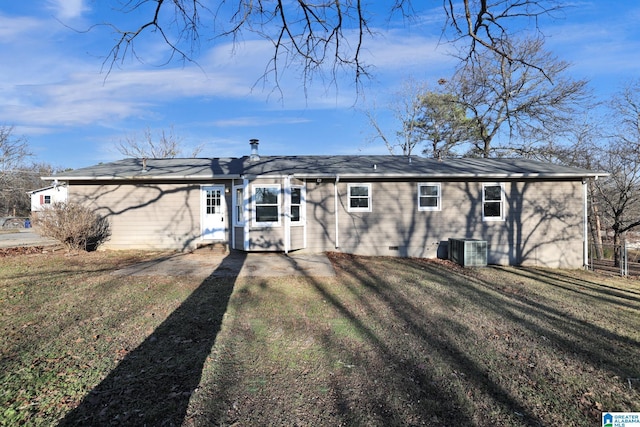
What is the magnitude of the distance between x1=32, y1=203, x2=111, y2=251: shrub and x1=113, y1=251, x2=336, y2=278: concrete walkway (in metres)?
2.72

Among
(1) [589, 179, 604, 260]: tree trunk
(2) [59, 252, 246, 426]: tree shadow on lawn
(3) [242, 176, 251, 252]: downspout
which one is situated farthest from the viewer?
(1) [589, 179, 604, 260]: tree trunk

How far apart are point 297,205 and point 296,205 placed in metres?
0.04

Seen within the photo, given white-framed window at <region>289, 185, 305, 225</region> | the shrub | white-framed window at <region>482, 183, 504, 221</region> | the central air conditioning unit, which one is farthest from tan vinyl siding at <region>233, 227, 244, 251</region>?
white-framed window at <region>482, 183, 504, 221</region>

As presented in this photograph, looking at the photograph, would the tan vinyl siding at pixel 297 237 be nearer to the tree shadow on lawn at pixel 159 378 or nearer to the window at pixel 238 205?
the window at pixel 238 205

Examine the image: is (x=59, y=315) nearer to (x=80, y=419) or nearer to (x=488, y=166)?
(x=80, y=419)

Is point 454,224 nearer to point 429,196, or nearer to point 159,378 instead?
point 429,196

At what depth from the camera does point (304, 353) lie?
12.6 ft

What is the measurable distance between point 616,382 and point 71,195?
46.1 feet

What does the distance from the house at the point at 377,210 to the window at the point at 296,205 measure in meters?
0.04

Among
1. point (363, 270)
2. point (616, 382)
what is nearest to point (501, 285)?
point (363, 270)

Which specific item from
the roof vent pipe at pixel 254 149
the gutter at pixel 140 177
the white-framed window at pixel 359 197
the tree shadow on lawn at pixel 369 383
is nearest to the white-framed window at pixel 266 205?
the gutter at pixel 140 177

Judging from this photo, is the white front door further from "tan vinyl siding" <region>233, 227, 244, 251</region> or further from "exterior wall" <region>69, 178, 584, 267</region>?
"exterior wall" <region>69, 178, 584, 267</region>

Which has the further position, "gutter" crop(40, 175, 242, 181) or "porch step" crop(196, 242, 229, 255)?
"porch step" crop(196, 242, 229, 255)

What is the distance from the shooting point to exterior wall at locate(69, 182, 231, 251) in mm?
11188
